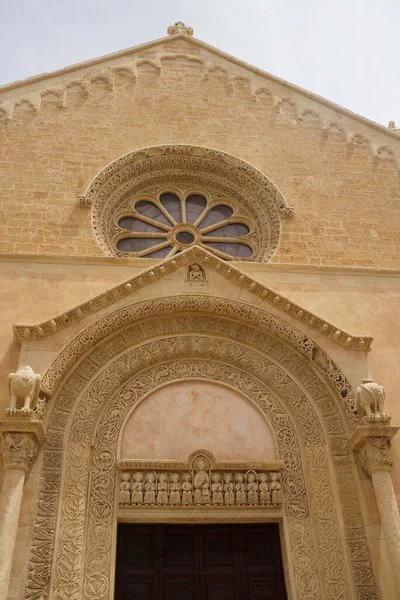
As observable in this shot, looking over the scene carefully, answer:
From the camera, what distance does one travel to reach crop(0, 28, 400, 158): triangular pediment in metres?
11.6

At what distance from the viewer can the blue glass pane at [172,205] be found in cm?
1130

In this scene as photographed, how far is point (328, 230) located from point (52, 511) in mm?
6553

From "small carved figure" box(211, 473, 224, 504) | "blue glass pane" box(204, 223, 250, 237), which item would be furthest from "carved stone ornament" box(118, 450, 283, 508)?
"blue glass pane" box(204, 223, 250, 237)

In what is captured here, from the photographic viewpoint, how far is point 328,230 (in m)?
10.5

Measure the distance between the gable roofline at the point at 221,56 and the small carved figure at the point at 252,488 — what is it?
7.73m

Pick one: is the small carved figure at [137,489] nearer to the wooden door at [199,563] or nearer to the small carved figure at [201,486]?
the wooden door at [199,563]

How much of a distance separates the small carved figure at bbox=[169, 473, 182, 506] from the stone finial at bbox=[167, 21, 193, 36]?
1026cm

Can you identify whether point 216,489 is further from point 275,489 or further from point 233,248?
point 233,248

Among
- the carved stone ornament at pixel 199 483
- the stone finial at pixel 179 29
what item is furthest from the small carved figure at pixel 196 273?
the stone finial at pixel 179 29

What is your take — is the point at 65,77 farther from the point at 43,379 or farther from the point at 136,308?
the point at 43,379

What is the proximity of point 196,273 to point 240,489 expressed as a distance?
3218 millimetres

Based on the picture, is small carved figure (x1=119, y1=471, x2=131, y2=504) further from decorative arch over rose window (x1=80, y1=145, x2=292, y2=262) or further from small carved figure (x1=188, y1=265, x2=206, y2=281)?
decorative arch over rose window (x1=80, y1=145, x2=292, y2=262)

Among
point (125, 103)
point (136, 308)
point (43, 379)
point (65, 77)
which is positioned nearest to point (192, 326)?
point (136, 308)

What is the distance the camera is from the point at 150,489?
7.31 m
